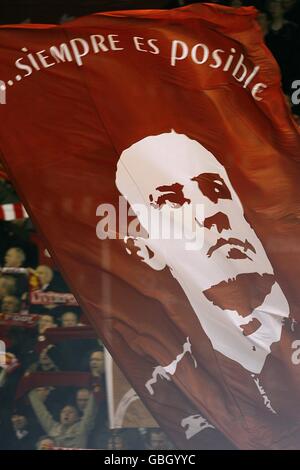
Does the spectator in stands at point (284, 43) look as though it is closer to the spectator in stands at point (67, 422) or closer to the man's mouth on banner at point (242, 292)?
the man's mouth on banner at point (242, 292)

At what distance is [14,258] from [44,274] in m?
0.18

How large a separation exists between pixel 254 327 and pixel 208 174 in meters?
0.81

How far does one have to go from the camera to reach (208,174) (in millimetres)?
5059

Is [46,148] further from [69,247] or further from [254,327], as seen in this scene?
[254,327]

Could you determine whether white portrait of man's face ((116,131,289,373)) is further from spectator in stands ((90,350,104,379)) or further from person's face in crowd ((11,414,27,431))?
person's face in crowd ((11,414,27,431))

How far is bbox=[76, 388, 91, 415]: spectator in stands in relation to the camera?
5.12 meters

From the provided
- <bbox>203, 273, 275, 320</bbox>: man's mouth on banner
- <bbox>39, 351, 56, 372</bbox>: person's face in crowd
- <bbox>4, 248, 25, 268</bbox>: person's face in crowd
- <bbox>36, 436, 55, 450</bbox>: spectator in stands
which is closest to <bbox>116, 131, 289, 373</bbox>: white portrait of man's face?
<bbox>203, 273, 275, 320</bbox>: man's mouth on banner

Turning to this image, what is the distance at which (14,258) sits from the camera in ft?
16.9

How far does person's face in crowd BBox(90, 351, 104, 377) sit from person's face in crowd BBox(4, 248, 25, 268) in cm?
60

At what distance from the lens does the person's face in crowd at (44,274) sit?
5.12m

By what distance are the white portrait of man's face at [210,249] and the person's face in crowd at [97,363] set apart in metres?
0.54

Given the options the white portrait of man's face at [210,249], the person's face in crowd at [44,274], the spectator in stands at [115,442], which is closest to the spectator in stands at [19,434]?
the spectator in stands at [115,442]

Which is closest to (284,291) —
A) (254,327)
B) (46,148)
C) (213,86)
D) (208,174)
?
(254,327)

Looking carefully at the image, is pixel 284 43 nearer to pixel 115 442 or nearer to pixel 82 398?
pixel 82 398
